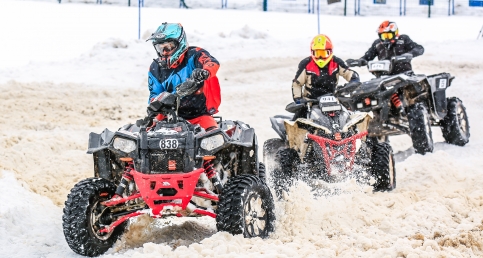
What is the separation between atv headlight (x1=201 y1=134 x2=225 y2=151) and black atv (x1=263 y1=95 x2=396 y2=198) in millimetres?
2706

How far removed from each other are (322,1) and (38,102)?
20.9m

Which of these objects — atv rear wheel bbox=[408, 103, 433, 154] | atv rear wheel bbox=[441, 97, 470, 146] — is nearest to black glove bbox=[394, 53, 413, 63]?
atv rear wheel bbox=[408, 103, 433, 154]

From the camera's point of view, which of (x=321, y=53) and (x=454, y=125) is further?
(x=454, y=125)

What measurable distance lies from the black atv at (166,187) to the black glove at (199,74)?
0.11m

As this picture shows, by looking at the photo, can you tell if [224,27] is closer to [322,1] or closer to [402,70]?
[322,1]

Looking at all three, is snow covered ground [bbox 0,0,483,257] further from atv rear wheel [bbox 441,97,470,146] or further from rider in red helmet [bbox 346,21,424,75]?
rider in red helmet [bbox 346,21,424,75]

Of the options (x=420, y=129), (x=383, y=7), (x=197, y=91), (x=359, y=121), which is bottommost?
(x=420, y=129)

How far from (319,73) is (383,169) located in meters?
1.73

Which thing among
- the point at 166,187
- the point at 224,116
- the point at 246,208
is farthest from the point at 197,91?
the point at 224,116

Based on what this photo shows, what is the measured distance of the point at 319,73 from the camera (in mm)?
10055

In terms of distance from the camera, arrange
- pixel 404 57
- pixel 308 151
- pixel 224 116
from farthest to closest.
A: pixel 224 116
pixel 404 57
pixel 308 151

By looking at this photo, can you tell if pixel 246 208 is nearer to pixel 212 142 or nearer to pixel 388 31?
pixel 212 142

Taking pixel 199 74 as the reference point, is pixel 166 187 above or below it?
below

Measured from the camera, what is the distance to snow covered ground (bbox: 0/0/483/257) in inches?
238
